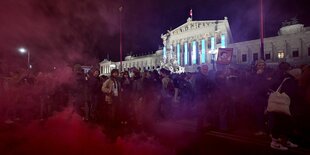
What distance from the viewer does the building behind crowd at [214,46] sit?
164ft

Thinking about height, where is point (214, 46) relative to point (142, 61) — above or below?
above

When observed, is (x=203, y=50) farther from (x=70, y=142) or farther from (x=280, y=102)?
(x=70, y=142)

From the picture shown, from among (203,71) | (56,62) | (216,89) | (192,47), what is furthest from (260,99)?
(192,47)

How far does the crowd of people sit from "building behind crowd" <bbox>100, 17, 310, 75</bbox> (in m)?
26.3

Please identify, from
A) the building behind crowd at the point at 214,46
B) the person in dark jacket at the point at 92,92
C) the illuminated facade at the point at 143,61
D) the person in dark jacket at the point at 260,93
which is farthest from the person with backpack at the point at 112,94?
the illuminated facade at the point at 143,61

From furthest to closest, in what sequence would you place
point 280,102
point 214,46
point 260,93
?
point 214,46 < point 260,93 < point 280,102

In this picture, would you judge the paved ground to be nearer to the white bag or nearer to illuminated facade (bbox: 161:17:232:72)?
the white bag

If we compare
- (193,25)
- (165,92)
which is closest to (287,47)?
(193,25)

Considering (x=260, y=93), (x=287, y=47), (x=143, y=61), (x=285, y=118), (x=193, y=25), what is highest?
(x=193, y=25)

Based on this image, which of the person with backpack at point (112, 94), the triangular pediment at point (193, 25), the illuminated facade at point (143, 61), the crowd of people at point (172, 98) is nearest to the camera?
the crowd of people at point (172, 98)

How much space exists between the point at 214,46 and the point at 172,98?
197ft

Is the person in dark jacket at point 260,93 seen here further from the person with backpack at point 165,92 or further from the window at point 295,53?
the window at point 295,53

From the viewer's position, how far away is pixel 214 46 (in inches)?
2670

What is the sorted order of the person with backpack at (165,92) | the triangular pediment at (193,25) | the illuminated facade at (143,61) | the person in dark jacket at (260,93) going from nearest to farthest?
the person in dark jacket at (260,93)
the person with backpack at (165,92)
the triangular pediment at (193,25)
the illuminated facade at (143,61)
